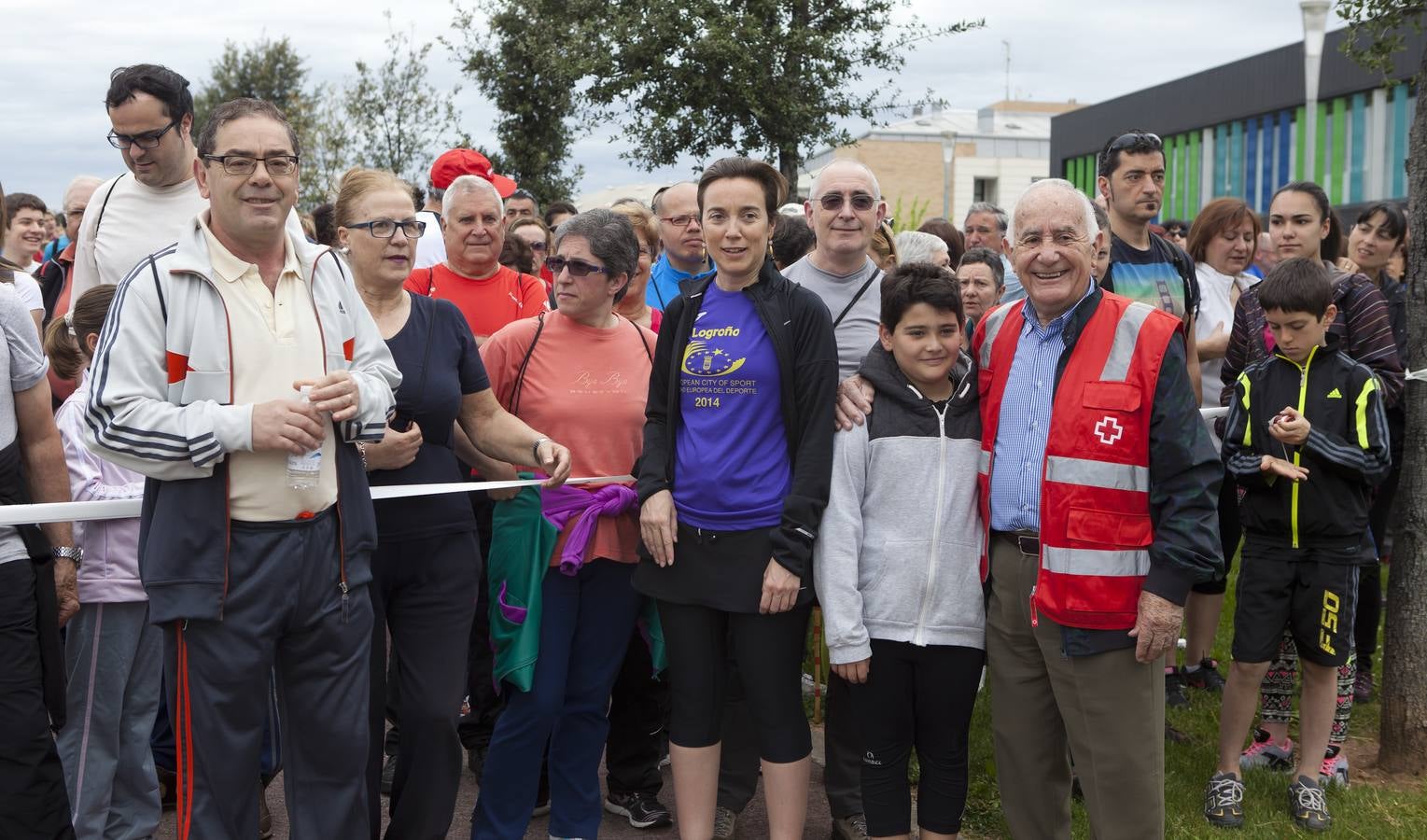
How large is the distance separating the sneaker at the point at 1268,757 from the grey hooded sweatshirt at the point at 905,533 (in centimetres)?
218

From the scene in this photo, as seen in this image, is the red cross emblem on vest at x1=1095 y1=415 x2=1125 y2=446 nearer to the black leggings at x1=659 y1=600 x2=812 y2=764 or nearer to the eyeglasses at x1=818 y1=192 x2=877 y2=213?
the black leggings at x1=659 y1=600 x2=812 y2=764

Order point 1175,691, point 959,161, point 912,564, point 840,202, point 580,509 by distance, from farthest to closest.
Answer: point 959,161 < point 1175,691 < point 840,202 < point 580,509 < point 912,564

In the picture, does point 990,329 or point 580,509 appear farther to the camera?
point 580,509

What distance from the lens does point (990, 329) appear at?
13.6ft

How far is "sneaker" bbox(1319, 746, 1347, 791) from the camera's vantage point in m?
5.14

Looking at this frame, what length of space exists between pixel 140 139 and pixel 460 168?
2129mm

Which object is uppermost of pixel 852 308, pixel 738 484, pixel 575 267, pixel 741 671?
pixel 575 267

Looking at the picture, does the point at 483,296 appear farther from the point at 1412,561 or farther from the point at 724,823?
the point at 1412,561

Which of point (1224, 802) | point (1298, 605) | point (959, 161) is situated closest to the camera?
point (1224, 802)

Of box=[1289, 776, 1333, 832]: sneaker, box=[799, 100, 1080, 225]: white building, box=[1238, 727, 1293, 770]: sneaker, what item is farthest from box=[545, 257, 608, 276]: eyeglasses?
box=[799, 100, 1080, 225]: white building

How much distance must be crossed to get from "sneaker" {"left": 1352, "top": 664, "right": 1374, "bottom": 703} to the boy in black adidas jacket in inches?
64.4

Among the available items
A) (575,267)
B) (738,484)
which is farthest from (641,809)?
(575,267)

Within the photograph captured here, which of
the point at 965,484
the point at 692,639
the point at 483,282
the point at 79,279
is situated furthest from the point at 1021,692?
the point at 79,279

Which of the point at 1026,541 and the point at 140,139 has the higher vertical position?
the point at 140,139
